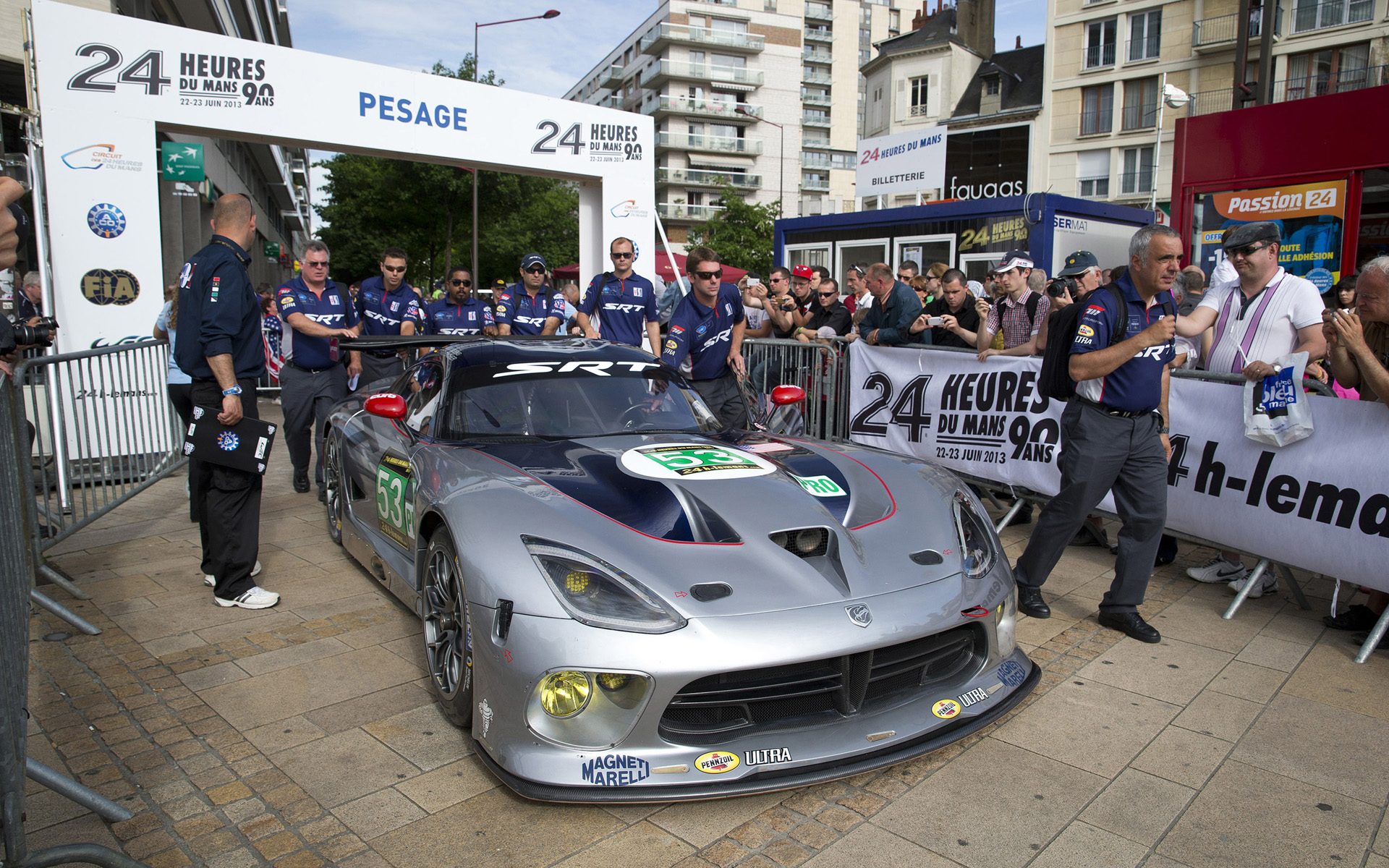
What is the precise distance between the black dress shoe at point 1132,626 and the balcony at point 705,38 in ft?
260

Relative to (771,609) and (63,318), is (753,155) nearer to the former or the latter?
(63,318)

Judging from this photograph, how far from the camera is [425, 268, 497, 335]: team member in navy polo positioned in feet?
27.5

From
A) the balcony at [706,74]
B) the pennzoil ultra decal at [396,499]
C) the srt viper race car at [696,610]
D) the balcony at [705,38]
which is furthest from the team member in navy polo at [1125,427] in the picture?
the balcony at [705,38]

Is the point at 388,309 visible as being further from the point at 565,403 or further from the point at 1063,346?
the point at 1063,346

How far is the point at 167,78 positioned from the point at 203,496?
18.5ft

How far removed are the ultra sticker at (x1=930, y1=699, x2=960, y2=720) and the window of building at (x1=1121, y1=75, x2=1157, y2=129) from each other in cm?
4392

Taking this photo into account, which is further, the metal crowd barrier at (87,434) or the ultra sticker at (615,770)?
the metal crowd barrier at (87,434)

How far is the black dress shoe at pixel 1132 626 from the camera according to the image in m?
4.02

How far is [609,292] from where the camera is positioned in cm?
780

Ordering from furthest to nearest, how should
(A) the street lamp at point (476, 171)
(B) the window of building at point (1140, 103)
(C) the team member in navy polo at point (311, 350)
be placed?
(B) the window of building at point (1140, 103) → (A) the street lamp at point (476, 171) → (C) the team member in navy polo at point (311, 350)

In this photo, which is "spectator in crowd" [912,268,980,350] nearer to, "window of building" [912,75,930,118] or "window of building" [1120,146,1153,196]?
"window of building" [1120,146,1153,196]

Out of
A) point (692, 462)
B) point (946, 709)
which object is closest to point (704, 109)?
point (692, 462)

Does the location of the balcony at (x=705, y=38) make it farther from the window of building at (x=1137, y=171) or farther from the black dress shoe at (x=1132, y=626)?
the black dress shoe at (x=1132, y=626)

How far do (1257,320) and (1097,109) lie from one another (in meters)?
42.7
